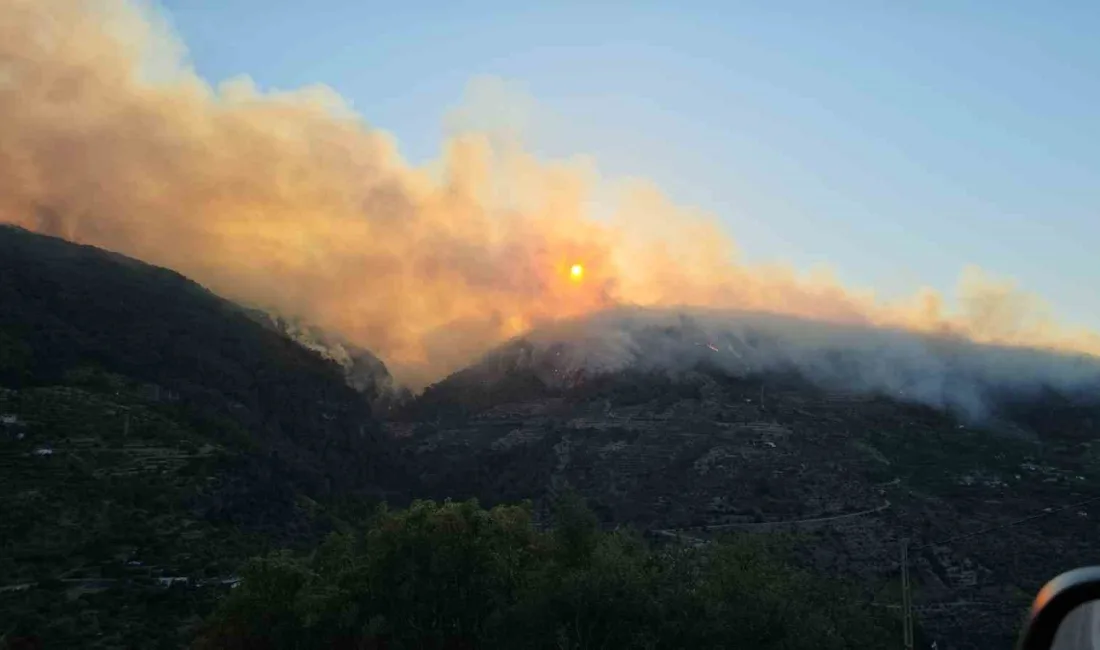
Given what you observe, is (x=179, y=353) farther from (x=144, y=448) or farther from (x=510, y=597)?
Result: (x=510, y=597)

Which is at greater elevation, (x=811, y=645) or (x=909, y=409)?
(x=909, y=409)

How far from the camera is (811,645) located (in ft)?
148

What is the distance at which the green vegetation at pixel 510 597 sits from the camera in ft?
148

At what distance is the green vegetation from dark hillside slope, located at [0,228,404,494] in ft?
189

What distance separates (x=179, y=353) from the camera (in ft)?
384

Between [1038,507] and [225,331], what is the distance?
103928 mm

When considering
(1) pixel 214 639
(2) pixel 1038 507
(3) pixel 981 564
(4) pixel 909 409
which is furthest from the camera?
(4) pixel 909 409

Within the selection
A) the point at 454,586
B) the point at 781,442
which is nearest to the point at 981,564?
the point at 781,442

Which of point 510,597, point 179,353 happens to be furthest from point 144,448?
point 510,597

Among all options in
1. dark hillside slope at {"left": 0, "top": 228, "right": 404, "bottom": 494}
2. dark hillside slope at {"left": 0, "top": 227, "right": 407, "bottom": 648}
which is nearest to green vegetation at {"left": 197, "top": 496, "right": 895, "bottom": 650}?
dark hillside slope at {"left": 0, "top": 227, "right": 407, "bottom": 648}

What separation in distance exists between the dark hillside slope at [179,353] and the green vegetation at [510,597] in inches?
2269

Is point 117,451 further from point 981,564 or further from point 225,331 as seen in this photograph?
point 981,564

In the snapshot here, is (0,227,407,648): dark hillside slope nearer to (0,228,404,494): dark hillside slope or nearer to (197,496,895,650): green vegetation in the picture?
(0,228,404,494): dark hillside slope

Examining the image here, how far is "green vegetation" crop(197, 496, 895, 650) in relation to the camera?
148ft
